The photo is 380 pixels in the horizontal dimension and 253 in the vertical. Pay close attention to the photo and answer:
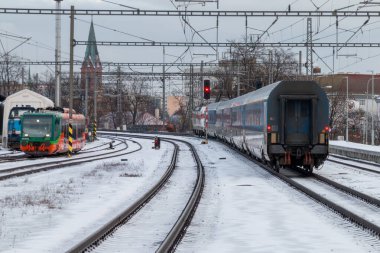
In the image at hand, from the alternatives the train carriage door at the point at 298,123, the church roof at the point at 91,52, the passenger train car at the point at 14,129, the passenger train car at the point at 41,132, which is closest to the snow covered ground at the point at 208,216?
the train carriage door at the point at 298,123

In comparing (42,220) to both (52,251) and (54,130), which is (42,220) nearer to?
(52,251)

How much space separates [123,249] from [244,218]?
3.67 m

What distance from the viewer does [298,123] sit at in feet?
72.4

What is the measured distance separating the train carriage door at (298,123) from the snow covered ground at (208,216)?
6.31 feet

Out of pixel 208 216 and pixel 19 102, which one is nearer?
pixel 208 216

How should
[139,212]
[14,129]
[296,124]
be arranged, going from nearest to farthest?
[139,212] → [296,124] → [14,129]

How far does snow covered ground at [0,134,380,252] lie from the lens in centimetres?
944

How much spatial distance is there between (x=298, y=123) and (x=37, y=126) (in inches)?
669

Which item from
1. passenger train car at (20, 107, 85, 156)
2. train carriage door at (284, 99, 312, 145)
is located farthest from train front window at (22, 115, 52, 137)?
train carriage door at (284, 99, 312, 145)

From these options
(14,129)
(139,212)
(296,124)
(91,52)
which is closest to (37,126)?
(14,129)

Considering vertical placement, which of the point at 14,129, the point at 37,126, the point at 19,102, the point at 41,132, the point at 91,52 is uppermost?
the point at 91,52

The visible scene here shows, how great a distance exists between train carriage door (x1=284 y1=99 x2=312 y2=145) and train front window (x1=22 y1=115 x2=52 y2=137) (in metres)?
16.1

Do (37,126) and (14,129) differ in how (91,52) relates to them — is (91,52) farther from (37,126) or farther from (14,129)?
(37,126)

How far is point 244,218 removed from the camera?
39.9 feet
